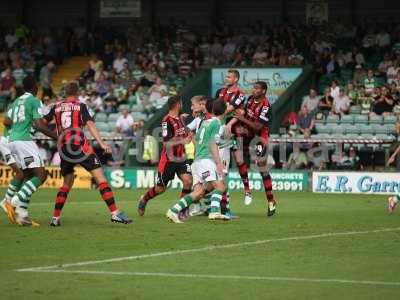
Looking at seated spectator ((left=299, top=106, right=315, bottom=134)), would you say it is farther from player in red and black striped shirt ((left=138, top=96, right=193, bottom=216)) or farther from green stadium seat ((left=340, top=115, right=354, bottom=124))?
player in red and black striped shirt ((left=138, top=96, right=193, bottom=216))

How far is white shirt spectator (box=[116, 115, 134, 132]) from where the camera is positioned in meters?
32.5

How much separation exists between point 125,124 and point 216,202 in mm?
15133

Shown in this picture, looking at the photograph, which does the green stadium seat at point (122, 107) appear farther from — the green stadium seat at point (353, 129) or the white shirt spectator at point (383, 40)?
the white shirt spectator at point (383, 40)

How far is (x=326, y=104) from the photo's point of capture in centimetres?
3139

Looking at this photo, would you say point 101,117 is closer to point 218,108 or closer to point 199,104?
point 199,104

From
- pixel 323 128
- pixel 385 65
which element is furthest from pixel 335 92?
pixel 385 65

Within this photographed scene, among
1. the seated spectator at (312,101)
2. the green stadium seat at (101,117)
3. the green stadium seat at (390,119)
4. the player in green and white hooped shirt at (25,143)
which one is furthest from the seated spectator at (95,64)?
the player in green and white hooped shirt at (25,143)

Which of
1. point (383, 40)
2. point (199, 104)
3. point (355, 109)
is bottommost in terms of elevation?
point (355, 109)

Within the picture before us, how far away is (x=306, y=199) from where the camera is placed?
25141mm

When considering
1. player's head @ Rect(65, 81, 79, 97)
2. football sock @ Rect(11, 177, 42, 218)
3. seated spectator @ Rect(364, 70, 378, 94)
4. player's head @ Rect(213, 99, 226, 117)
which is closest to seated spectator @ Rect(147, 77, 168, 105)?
seated spectator @ Rect(364, 70, 378, 94)

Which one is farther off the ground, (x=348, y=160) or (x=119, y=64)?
(x=119, y=64)

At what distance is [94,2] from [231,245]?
29.9 meters

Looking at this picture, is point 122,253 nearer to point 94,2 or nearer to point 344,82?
point 344,82

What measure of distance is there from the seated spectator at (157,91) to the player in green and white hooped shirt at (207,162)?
1714cm
